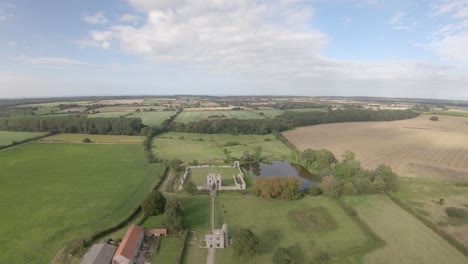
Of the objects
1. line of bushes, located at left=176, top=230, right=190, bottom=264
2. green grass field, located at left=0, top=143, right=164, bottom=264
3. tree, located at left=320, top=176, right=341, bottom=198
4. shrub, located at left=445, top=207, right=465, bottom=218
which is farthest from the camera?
tree, located at left=320, top=176, right=341, bottom=198

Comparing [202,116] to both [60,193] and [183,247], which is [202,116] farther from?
[183,247]

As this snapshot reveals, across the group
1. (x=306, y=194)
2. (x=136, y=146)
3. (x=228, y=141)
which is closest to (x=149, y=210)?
(x=306, y=194)

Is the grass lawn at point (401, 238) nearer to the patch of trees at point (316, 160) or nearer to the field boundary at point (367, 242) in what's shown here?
the field boundary at point (367, 242)

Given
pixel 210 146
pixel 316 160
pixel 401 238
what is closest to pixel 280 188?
pixel 401 238

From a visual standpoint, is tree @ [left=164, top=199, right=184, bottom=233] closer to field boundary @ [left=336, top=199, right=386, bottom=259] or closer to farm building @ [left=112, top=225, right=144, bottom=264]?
farm building @ [left=112, top=225, right=144, bottom=264]

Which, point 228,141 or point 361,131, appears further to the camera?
point 361,131

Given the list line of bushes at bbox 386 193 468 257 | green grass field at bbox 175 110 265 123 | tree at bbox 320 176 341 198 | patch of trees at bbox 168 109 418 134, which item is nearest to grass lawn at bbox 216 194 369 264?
tree at bbox 320 176 341 198

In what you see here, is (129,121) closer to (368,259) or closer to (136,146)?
(136,146)
